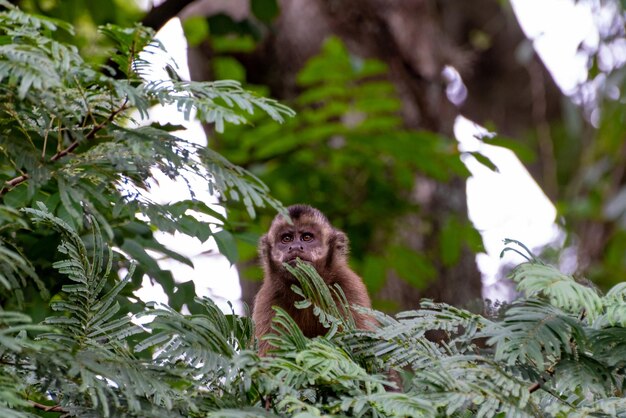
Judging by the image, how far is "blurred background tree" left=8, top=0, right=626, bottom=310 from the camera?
7699 millimetres

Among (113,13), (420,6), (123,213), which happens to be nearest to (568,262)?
(420,6)

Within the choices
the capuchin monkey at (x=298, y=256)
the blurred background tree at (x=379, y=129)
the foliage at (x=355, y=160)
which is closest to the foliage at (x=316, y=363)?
the blurred background tree at (x=379, y=129)

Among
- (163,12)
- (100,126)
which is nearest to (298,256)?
(163,12)

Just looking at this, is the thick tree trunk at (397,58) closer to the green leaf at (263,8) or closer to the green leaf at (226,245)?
the green leaf at (263,8)

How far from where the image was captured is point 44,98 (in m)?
2.68

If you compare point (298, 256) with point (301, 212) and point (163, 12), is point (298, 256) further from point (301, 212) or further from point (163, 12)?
point (163, 12)

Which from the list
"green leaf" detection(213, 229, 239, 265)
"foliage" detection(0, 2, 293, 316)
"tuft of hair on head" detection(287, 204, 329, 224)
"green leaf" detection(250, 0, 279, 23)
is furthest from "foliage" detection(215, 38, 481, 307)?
"foliage" detection(0, 2, 293, 316)

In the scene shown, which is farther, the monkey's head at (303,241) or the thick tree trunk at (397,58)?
the thick tree trunk at (397,58)

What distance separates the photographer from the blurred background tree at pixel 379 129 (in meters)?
7.70

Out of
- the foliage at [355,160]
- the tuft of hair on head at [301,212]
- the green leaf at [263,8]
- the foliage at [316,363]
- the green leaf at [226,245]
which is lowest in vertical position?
the foliage at [316,363]

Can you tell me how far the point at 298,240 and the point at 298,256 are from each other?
8.9 inches

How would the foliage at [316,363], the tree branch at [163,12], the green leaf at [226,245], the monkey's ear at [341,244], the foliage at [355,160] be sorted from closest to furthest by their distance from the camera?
the foliage at [316,363], the green leaf at [226,245], the tree branch at [163,12], the monkey's ear at [341,244], the foliage at [355,160]

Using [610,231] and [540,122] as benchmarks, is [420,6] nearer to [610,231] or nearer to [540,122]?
[540,122]

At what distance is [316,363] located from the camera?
9.14ft
